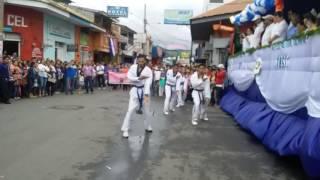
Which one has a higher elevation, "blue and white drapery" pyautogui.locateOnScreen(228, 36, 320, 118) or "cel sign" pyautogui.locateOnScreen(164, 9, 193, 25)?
"cel sign" pyautogui.locateOnScreen(164, 9, 193, 25)

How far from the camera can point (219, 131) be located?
42.6ft

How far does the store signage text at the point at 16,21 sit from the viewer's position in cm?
2729

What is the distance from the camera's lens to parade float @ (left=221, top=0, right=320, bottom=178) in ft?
24.0

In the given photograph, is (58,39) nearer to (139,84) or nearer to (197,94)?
(197,94)

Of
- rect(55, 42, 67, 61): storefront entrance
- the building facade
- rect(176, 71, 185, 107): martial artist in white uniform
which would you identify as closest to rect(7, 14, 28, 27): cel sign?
the building facade

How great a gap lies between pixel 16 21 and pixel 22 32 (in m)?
0.71

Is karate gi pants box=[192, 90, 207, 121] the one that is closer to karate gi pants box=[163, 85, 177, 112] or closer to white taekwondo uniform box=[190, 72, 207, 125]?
white taekwondo uniform box=[190, 72, 207, 125]

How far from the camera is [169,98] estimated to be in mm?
A: 17766

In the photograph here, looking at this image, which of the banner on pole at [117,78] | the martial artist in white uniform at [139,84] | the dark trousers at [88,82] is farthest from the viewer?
the banner on pole at [117,78]

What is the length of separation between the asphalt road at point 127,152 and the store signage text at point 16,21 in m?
13.8

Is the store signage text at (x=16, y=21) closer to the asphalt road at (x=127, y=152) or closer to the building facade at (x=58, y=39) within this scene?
the building facade at (x=58, y=39)

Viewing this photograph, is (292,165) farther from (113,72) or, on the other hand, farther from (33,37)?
(113,72)

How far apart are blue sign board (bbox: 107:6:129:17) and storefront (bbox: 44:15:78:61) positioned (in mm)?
16246

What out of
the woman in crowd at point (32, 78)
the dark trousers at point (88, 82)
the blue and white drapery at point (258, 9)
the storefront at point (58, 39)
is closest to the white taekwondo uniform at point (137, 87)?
the blue and white drapery at point (258, 9)
